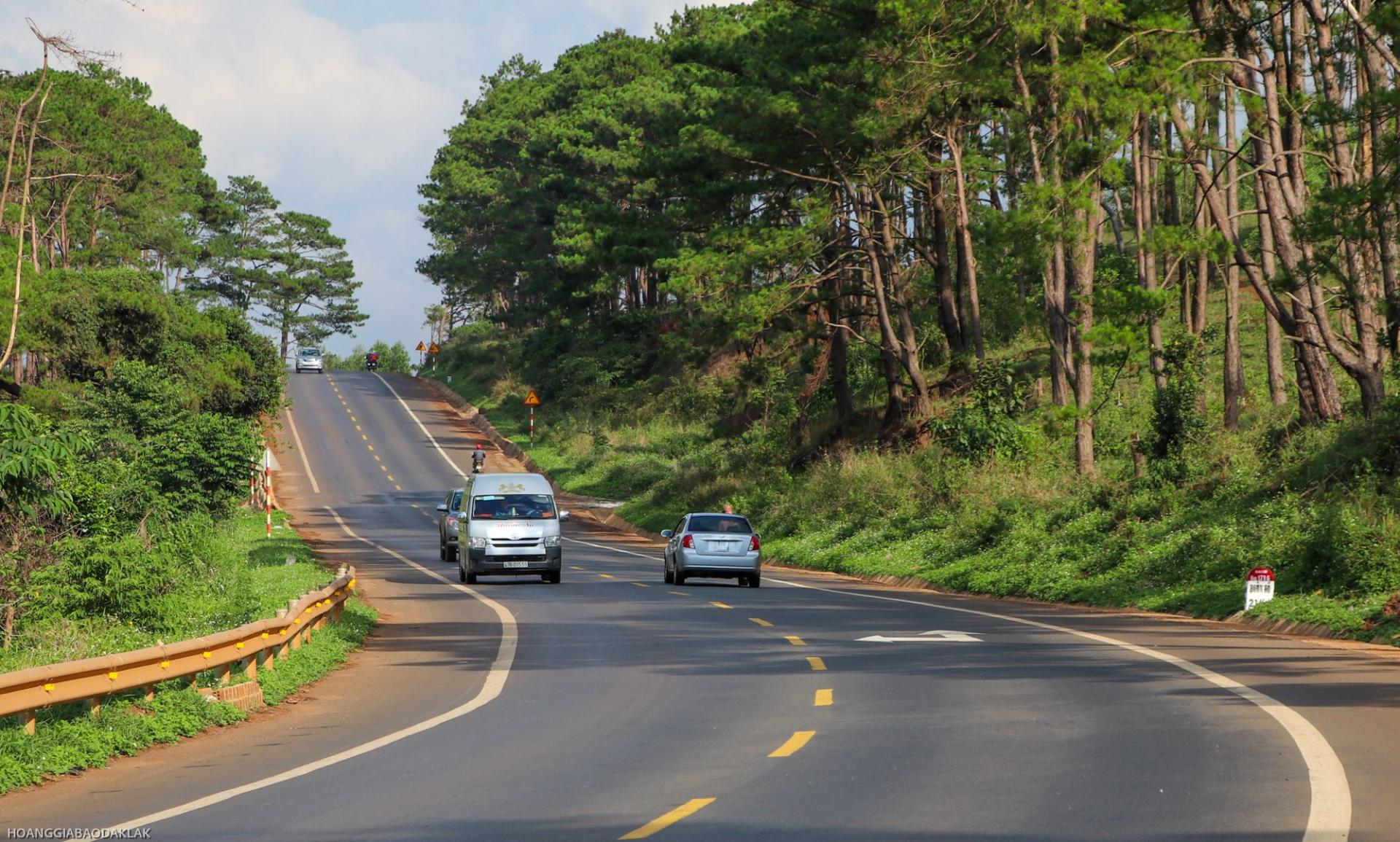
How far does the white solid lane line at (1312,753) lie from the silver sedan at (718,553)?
12273mm

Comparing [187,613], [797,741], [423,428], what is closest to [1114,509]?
[187,613]

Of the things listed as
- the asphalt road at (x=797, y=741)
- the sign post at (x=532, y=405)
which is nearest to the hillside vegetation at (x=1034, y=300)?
the sign post at (x=532, y=405)

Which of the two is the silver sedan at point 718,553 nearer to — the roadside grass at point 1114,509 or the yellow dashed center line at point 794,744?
the roadside grass at point 1114,509

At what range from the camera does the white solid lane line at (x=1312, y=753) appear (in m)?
8.45

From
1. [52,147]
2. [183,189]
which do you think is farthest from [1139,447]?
[183,189]

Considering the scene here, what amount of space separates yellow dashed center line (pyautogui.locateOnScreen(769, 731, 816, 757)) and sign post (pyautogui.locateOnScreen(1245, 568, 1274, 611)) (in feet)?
42.4

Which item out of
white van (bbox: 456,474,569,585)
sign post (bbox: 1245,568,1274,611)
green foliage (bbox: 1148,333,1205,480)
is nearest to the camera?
sign post (bbox: 1245,568,1274,611)

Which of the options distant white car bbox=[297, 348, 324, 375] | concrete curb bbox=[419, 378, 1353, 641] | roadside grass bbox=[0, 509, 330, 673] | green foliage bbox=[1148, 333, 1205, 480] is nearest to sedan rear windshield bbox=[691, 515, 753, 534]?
concrete curb bbox=[419, 378, 1353, 641]

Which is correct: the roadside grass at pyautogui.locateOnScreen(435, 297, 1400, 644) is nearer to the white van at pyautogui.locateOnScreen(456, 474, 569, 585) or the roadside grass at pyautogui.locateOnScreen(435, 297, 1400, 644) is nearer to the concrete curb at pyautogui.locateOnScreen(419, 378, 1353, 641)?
the concrete curb at pyautogui.locateOnScreen(419, 378, 1353, 641)

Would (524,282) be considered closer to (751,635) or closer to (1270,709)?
(751,635)

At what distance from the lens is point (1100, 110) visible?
3122 centimetres

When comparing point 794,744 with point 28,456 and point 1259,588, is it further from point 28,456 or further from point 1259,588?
point 1259,588

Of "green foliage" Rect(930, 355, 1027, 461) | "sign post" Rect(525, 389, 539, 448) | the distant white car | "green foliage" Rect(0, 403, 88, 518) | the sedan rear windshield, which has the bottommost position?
the sedan rear windshield

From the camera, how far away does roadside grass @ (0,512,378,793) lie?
1120 centimetres
